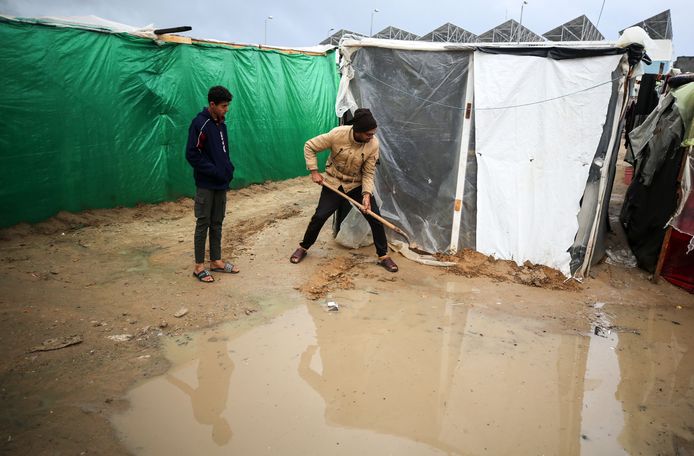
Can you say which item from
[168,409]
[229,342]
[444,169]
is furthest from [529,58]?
[168,409]

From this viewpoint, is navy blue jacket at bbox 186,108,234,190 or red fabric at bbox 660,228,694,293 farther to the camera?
red fabric at bbox 660,228,694,293

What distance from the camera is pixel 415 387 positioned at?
279 cm

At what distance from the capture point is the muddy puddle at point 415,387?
7.70 ft

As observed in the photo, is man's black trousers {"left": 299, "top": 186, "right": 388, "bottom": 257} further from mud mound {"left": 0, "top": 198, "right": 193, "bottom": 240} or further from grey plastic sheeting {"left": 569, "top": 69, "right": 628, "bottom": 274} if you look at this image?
mud mound {"left": 0, "top": 198, "right": 193, "bottom": 240}

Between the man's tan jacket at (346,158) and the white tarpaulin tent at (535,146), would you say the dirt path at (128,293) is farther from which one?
the man's tan jacket at (346,158)

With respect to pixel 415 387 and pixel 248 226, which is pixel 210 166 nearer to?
pixel 248 226

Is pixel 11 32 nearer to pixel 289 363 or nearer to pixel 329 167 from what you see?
pixel 329 167

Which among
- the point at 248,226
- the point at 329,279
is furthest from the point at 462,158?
the point at 248,226

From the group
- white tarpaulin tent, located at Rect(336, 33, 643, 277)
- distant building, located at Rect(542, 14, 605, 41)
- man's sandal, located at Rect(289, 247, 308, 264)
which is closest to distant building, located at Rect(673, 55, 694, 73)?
distant building, located at Rect(542, 14, 605, 41)

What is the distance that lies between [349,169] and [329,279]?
1163 millimetres

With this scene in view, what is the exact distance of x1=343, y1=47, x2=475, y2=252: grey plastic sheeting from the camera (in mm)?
4781

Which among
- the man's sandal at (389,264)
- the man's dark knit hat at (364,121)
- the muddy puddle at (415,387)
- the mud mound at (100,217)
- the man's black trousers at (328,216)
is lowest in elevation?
the muddy puddle at (415,387)

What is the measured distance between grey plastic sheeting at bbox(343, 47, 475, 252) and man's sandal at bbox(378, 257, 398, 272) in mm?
617

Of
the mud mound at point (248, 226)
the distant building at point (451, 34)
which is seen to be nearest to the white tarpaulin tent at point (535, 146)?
the mud mound at point (248, 226)
